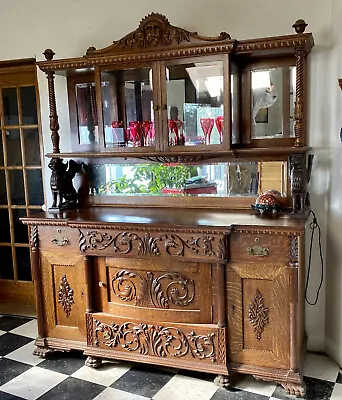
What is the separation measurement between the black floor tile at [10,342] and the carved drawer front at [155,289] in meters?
0.73

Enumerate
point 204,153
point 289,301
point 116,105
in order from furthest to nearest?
1. point 116,105
2. point 204,153
3. point 289,301

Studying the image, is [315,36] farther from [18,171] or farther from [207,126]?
[18,171]

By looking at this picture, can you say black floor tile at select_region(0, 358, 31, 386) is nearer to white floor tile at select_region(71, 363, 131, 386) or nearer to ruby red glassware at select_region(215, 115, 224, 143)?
white floor tile at select_region(71, 363, 131, 386)

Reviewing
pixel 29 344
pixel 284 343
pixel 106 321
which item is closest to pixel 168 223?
pixel 106 321

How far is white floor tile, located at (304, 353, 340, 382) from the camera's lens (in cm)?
251

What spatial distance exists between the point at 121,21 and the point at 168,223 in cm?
144

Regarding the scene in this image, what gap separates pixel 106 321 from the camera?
2.62 meters

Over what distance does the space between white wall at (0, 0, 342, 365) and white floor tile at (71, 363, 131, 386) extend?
3.91 feet

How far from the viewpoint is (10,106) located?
3451mm

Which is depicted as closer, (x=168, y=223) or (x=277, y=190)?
(x=168, y=223)

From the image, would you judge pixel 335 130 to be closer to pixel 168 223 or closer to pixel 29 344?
pixel 168 223

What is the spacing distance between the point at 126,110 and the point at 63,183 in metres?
0.65

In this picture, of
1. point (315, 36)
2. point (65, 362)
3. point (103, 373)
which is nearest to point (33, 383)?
point (65, 362)

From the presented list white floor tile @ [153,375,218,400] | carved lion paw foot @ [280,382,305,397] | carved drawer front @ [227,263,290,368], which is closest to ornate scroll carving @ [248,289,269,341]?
carved drawer front @ [227,263,290,368]
